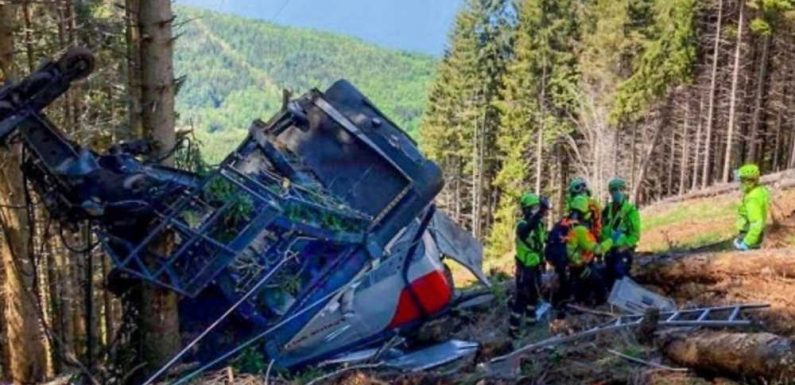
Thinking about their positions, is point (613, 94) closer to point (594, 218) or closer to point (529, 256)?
point (594, 218)

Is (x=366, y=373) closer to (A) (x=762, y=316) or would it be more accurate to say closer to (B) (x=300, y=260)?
(B) (x=300, y=260)

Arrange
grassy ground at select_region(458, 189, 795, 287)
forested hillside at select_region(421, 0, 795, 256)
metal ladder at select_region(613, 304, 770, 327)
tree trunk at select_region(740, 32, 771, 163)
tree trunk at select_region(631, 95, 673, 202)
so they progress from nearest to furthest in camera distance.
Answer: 1. metal ladder at select_region(613, 304, 770, 327)
2. grassy ground at select_region(458, 189, 795, 287)
3. tree trunk at select_region(740, 32, 771, 163)
4. forested hillside at select_region(421, 0, 795, 256)
5. tree trunk at select_region(631, 95, 673, 202)

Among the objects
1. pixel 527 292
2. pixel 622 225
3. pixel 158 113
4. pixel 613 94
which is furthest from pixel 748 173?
pixel 613 94

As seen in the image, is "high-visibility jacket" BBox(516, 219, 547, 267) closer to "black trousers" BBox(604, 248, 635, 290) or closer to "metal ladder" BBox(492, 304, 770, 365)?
"black trousers" BBox(604, 248, 635, 290)

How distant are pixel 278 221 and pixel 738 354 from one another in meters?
3.71

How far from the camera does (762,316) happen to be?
307 inches

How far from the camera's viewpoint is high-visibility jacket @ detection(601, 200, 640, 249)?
9688 mm

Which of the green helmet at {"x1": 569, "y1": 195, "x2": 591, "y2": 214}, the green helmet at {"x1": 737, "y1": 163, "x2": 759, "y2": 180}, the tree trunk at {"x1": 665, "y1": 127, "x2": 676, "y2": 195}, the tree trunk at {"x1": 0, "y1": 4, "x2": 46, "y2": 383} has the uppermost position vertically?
the tree trunk at {"x1": 665, "y1": 127, "x2": 676, "y2": 195}

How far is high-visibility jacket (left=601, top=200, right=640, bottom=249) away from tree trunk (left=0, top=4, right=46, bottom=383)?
5955 millimetres

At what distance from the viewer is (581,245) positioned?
30.8 feet

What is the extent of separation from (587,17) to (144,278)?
3658cm

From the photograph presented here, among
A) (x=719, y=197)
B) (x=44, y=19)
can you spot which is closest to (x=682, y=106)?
(x=719, y=197)

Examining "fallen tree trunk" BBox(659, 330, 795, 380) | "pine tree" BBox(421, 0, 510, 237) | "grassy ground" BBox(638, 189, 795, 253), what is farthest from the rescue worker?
"pine tree" BBox(421, 0, 510, 237)

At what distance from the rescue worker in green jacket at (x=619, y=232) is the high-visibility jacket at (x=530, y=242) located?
2.39 feet
